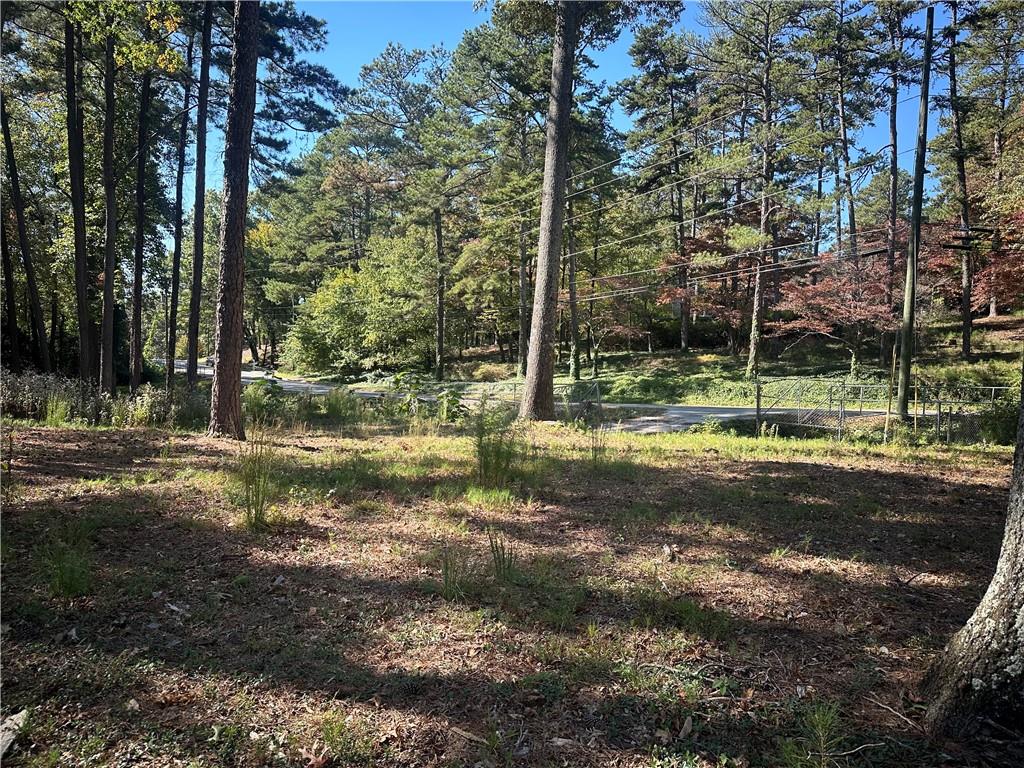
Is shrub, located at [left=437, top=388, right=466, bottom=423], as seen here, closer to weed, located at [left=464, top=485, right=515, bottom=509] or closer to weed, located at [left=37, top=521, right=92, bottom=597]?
weed, located at [left=464, top=485, right=515, bottom=509]

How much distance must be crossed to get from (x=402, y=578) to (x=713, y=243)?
26488 mm

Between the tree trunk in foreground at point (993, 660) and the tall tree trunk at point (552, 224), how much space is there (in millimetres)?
8894

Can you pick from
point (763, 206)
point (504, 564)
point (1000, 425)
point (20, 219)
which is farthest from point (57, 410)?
point (763, 206)

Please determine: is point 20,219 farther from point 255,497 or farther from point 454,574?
point 454,574

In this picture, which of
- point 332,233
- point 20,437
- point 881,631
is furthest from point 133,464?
point 332,233

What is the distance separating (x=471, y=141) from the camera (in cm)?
2370

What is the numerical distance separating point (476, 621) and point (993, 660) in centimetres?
211

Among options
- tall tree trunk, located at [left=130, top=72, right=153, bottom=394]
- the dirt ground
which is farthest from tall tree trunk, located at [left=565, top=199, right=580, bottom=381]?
the dirt ground

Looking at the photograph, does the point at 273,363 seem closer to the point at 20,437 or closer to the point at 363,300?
the point at 363,300

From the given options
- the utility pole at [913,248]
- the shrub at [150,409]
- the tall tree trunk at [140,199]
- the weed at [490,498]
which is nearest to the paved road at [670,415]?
the utility pole at [913,248]

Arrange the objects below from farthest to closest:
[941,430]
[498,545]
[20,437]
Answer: [941,430], [20,437], [498,545]

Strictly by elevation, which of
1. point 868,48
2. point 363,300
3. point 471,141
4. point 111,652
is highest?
point 868,48

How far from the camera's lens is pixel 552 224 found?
1099cm

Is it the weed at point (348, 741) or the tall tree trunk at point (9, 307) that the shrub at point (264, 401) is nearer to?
the tall tree trunk at point (9, 307)
